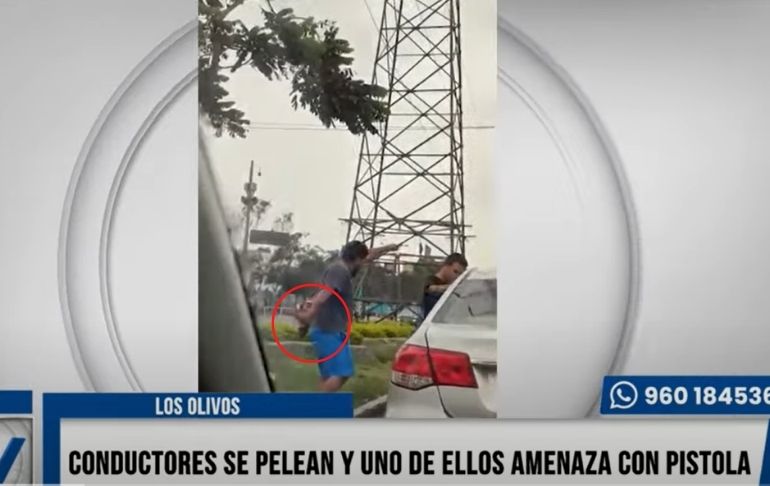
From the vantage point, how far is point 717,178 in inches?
69.9

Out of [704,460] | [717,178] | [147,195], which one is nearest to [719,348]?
[704,460]

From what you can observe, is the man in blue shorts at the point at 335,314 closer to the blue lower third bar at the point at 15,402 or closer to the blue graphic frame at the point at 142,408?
the blue graphic frame at the point at 142,408

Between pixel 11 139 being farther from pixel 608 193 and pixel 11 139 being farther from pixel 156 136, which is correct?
pixel 608 193

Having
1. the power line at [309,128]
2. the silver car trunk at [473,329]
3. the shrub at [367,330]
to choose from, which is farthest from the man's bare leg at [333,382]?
the power line at [309,128]

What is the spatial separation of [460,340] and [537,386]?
0.25 meters

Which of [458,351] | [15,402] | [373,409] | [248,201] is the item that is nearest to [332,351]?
[373,409]

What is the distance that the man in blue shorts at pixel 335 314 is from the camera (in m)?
1.77

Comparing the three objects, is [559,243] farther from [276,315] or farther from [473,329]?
[276,315]

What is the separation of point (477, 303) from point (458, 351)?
0.14m

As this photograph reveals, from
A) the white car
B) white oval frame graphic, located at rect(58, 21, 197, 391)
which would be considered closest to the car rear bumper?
the white car

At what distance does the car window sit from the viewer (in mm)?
1759

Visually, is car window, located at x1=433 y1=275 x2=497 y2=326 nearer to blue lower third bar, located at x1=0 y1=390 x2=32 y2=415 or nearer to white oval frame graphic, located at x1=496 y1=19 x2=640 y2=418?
white oval frame graphic, located at x1=496 y1=19 x2=640 y2=418

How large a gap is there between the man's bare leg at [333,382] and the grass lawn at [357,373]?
0.01 meters

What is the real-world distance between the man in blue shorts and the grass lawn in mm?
27
